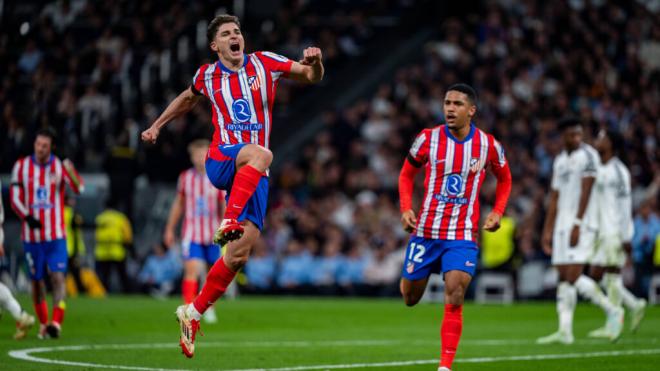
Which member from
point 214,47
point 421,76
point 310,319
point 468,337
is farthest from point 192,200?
point 421,76

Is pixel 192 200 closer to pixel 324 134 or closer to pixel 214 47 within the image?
pixel 214 47

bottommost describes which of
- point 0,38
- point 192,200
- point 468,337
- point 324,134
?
point 468,337

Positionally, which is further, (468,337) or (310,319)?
(310,319)

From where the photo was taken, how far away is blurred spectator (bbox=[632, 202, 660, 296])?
24.3 meters

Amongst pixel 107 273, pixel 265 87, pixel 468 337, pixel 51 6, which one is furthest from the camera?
pixel 51 6

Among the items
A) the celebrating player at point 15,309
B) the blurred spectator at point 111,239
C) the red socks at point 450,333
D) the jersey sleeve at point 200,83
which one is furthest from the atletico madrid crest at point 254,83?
the blurred spectator at point 111,239

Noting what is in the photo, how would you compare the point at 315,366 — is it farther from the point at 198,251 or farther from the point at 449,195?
the point at 198,251

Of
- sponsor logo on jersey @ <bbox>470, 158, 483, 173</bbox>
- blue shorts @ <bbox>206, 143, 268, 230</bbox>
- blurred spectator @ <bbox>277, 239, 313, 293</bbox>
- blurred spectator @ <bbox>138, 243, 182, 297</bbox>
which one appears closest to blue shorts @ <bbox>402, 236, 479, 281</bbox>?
sponsor logo on jersey @ <bbox>470, 158, 483, 173</bbox>

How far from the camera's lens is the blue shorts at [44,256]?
13.7m

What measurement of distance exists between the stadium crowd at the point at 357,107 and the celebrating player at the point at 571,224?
10736 millimetres

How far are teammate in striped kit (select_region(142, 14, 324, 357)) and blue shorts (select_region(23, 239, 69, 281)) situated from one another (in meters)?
4.52

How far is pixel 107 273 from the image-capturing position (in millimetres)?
26219

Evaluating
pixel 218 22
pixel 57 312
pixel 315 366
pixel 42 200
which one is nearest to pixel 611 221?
pixel 315 366

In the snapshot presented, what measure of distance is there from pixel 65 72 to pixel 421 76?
8678mm
